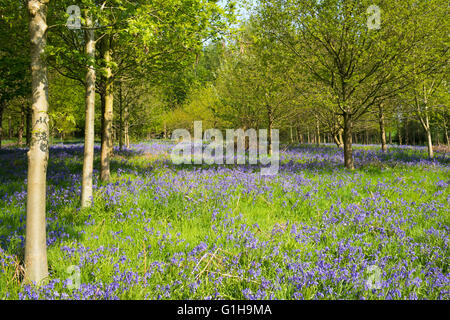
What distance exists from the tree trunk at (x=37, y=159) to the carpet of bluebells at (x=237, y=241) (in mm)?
285

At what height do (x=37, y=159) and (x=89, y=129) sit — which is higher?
(x=89, y=129)

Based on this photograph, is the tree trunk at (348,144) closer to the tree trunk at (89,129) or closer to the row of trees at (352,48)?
the row of trees at (352,48)

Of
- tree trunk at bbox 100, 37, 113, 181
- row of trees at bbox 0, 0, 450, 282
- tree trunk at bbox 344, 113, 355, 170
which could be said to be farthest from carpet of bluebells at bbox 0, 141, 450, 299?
tree trunk at bbox 344, 113, 355, 170

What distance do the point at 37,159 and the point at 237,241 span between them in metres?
2.85

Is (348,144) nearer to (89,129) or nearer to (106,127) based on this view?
(106,127)

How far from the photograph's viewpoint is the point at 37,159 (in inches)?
118

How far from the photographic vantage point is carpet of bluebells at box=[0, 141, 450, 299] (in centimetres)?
295

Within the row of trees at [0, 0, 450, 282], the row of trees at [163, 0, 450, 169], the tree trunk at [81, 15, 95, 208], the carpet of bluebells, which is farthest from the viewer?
the row of trees at [163, 0, 450, 169]

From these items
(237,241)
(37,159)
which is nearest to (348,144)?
(237,241)

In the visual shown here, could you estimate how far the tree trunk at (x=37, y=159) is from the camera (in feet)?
9.77

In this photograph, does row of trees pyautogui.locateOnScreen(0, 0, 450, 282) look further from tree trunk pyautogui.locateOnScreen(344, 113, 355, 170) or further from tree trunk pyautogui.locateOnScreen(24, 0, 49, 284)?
tree trunk pyautogui.locateOnScreen(24, 0, 49, 284)

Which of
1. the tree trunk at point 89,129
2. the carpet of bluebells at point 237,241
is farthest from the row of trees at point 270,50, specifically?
the carpet of bluebells at point 237,241

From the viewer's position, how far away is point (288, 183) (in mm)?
7578

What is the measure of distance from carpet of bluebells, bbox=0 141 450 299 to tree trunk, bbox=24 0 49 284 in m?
0.28
